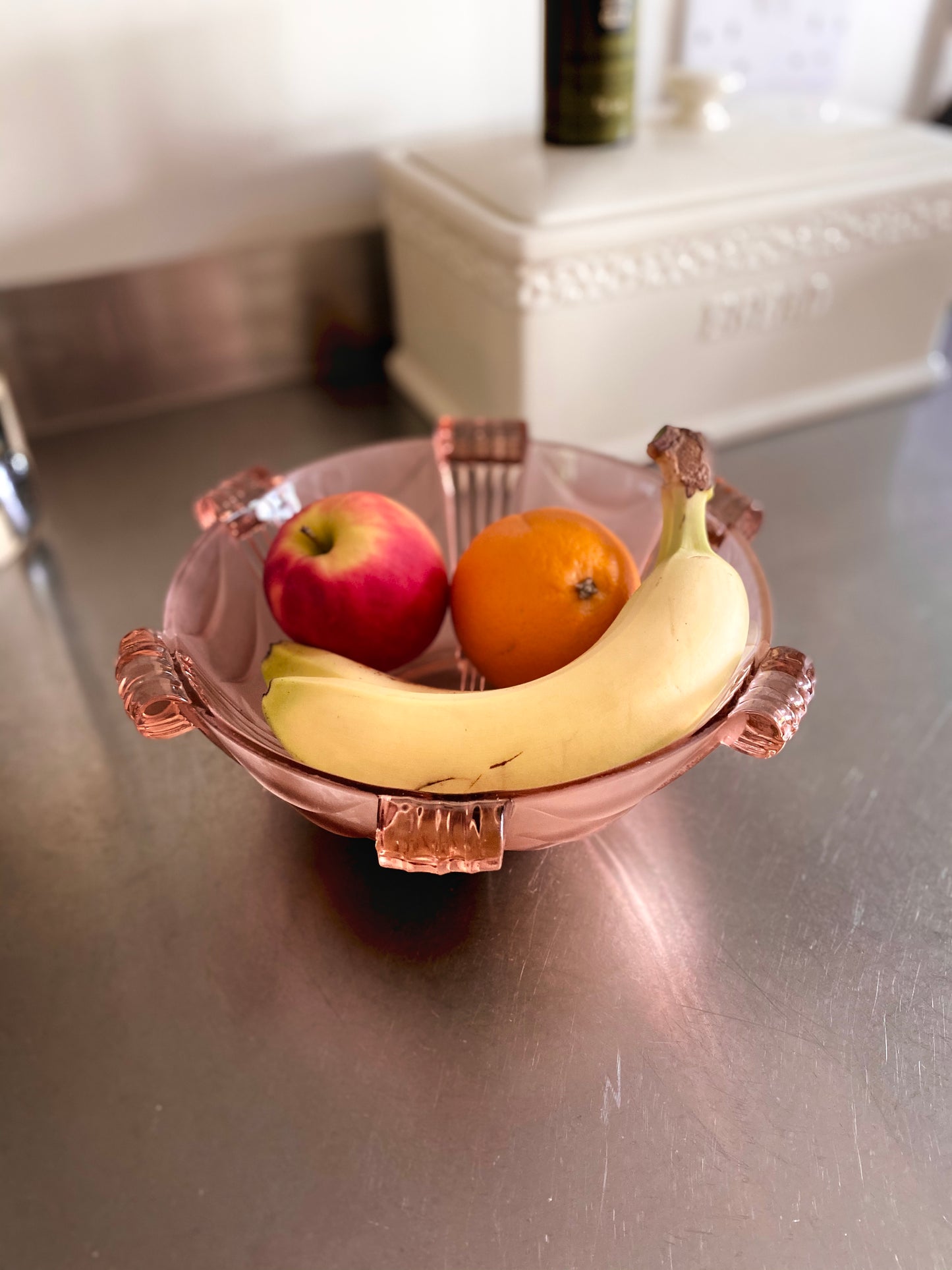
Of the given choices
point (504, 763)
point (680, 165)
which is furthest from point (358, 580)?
point (680, 165)

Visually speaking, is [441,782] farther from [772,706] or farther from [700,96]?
[700,96]

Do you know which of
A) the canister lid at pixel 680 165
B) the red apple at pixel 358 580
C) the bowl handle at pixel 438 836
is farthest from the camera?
the canister lid at pixel 680 165

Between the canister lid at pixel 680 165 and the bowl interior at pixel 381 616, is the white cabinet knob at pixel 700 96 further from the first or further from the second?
the bowl interior at pixel 381 616

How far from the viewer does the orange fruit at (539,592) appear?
39 centimetres

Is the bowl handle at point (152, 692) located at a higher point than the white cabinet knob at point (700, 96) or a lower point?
lower

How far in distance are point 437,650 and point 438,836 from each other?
0.21 metres

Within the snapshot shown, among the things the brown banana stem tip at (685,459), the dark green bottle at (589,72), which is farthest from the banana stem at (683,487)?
the dark green bottle at (589,72)

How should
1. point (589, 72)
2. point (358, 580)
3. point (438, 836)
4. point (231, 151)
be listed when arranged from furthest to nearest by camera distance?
1. point (231, 151)
2. point (589, 72)
3. point (358, 580)
4. point (438, 836)

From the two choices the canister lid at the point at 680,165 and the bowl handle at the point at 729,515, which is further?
the canister lid at the point at 680,165

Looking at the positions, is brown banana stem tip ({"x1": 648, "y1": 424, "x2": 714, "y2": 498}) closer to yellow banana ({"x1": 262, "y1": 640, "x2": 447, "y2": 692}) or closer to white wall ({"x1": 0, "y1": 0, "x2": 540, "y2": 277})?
yellow banana ({"x1": 262, "y1": 640, "x2": 447, "y2": 692})

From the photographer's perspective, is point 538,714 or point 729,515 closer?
point 538,714

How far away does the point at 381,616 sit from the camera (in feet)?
1.34

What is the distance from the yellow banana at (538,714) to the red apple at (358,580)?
0.20 feet

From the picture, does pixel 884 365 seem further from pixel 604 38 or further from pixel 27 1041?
pixel 27 1041
